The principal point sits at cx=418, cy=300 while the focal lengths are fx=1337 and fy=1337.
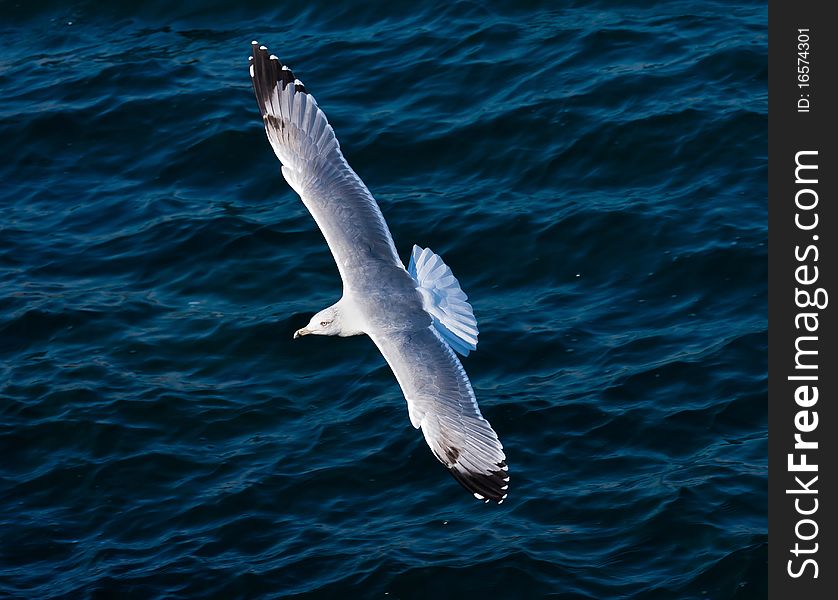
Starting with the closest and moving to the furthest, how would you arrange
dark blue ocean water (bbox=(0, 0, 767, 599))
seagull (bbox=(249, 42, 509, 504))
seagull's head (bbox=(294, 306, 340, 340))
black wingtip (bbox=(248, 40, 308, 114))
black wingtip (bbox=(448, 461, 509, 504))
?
1. black wingtip (bbox=(448, 461, 509, 504))
2. seagull (bbox=(249, 42, 509, 504))
3. seagull's head (bbox=(294, 306, 340, 340))
4. dark blue ocean water (bbox=(0, 0, 767, 599))
5. black wingtip (bbox=(248, 40, 308, 114))

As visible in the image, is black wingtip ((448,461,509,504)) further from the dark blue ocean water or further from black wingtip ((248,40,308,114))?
black wingtip ((248,40,308,114))

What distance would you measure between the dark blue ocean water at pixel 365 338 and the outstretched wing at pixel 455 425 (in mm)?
1463

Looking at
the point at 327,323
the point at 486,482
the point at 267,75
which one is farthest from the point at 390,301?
the point at 267,75

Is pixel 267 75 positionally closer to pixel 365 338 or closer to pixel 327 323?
pixel 327 323

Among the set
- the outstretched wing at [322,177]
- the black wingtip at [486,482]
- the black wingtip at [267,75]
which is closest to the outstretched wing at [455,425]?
the black wingtip at [486,482]

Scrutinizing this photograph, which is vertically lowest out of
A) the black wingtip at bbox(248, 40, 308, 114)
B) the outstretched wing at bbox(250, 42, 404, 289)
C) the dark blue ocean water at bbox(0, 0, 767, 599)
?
the dark blue ocean water at bbox(0, 0, 767, 599)

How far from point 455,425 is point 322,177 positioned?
2.34 metres

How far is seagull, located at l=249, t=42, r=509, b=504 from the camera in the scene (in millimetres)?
8211

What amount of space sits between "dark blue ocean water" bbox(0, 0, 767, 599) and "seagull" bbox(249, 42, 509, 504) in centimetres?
147

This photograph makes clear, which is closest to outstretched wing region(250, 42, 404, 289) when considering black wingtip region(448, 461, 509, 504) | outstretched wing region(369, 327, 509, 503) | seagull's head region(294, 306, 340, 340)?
seagull's head region(294, 306, 340, 340)

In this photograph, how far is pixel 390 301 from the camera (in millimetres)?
8922

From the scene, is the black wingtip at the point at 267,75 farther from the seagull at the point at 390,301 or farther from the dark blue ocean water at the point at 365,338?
the dark blue ocean water at the point at 365,338

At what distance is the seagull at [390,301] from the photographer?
8211 mm

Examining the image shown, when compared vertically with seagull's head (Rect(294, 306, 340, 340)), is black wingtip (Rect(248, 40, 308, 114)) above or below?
above
